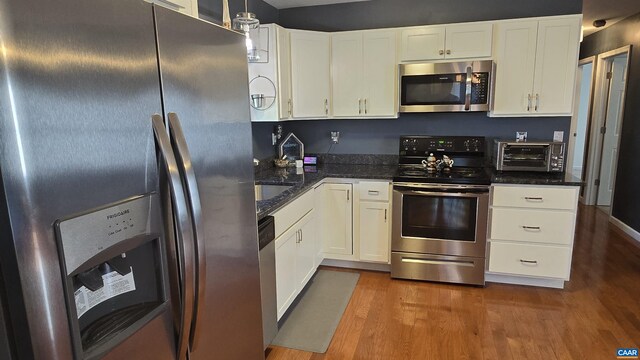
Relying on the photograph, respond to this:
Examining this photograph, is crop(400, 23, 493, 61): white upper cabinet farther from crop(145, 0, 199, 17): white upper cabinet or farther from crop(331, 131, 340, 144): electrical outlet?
crop(145, 0, 199, 17): white upper cabinet

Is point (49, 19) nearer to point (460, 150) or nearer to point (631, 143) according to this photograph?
point (460, 150)

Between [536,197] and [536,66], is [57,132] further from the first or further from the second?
[536,66]

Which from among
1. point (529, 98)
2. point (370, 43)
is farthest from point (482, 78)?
point (370, 43)

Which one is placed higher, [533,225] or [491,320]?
[533,225]

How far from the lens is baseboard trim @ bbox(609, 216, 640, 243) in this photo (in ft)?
Result: 14.0

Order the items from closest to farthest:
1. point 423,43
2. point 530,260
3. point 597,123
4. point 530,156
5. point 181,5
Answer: point 181,5 < point 530,260 < point 530,156 < point 423,43 < point 597,123

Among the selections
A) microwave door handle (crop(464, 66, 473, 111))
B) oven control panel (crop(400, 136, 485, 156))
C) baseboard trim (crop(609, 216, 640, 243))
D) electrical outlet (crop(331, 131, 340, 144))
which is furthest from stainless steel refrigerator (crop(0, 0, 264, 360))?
baseboard trim (crop(609, 216, 640, 243))

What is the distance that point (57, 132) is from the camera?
75 cm

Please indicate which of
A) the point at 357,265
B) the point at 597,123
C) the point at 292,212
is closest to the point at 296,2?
the point at 292,212

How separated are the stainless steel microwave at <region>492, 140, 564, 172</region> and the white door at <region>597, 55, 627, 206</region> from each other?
94.8 inches

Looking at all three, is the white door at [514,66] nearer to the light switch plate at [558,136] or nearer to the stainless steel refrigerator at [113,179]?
the light switch plate at [558,136]

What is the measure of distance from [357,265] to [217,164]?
2614 millimetres

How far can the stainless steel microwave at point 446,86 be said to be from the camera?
3.25m

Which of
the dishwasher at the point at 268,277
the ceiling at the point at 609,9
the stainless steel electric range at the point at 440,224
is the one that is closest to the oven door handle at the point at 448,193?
the stainless steel electric range at the point at 440,224
